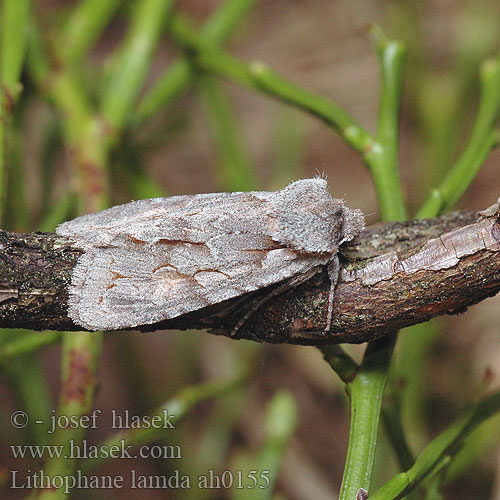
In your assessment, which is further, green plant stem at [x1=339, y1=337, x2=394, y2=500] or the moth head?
the moth head

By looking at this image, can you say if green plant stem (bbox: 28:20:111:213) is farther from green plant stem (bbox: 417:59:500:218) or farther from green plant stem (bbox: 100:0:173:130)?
green plant stem (bbox: 417:59:500:218)

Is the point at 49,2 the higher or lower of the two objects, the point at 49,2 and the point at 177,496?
the higher

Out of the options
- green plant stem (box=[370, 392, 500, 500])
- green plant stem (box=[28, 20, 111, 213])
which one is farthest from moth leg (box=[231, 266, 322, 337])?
green plant stem (box=[28, 20, 111, 213])

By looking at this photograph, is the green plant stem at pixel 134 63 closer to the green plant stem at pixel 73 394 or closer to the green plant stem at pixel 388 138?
the green plant stem at pixel 73 394

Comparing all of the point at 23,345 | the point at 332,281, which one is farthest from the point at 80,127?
the point at 332,281

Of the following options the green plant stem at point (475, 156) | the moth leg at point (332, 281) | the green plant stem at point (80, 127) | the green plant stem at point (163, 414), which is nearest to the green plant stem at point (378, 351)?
the green plant stem at point (475, 156)

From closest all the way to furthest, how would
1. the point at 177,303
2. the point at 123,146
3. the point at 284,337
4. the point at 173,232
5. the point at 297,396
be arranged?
1. the point at 284,337
2. the point at 177,303
3. the point at 173,232
4. the point at 123,146
5. the point at 297,396

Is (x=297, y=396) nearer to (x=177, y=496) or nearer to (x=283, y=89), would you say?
(x=177, y=496)

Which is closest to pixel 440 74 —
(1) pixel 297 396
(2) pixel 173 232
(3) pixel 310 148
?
(3) pixel 310 148
